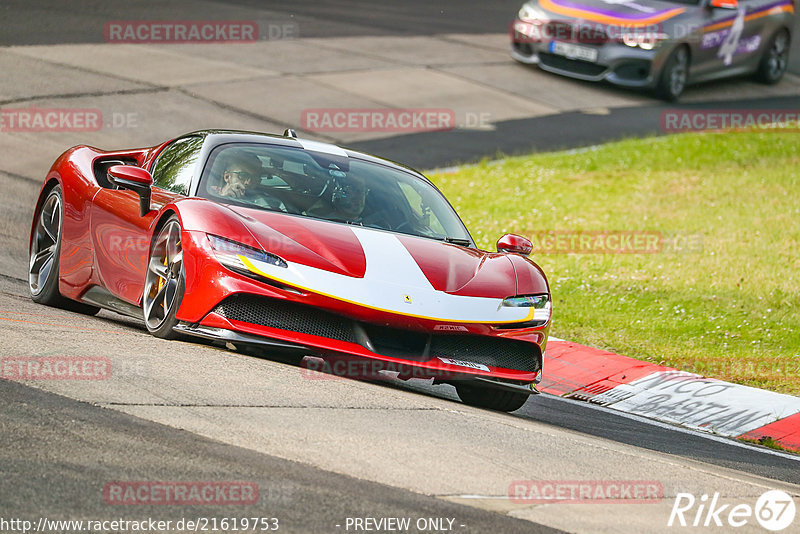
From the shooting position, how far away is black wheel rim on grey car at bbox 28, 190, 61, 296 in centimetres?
851

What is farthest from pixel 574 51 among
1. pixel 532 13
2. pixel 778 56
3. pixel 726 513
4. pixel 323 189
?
pixel 726 513

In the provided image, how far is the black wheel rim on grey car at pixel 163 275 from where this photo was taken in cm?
664

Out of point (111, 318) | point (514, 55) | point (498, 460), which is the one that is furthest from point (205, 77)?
point (498, 460)

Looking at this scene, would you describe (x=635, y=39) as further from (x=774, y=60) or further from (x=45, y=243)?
(x=45, y=243)

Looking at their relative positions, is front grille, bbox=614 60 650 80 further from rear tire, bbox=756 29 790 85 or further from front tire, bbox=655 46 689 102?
rear tire, bbox=756 29 790 85

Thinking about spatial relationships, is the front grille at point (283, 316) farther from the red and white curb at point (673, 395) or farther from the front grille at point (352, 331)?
the red and white curb at point (673, 395)

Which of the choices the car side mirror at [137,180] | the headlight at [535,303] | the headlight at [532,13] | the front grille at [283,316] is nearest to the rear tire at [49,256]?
the car side mirror at [137,180]

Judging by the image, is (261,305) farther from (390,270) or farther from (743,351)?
(743,351)

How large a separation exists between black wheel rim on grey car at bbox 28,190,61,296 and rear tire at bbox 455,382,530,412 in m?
3.00

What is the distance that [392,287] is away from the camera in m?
6.47

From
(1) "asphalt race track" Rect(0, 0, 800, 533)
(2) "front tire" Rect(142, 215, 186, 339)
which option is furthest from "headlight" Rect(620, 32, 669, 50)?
(2) "front tire" Rect(142, 215, 186, 339)

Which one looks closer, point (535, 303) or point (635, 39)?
point (535, 303)

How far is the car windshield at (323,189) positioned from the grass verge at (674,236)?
2780mm

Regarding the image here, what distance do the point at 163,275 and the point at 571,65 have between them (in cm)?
1458
